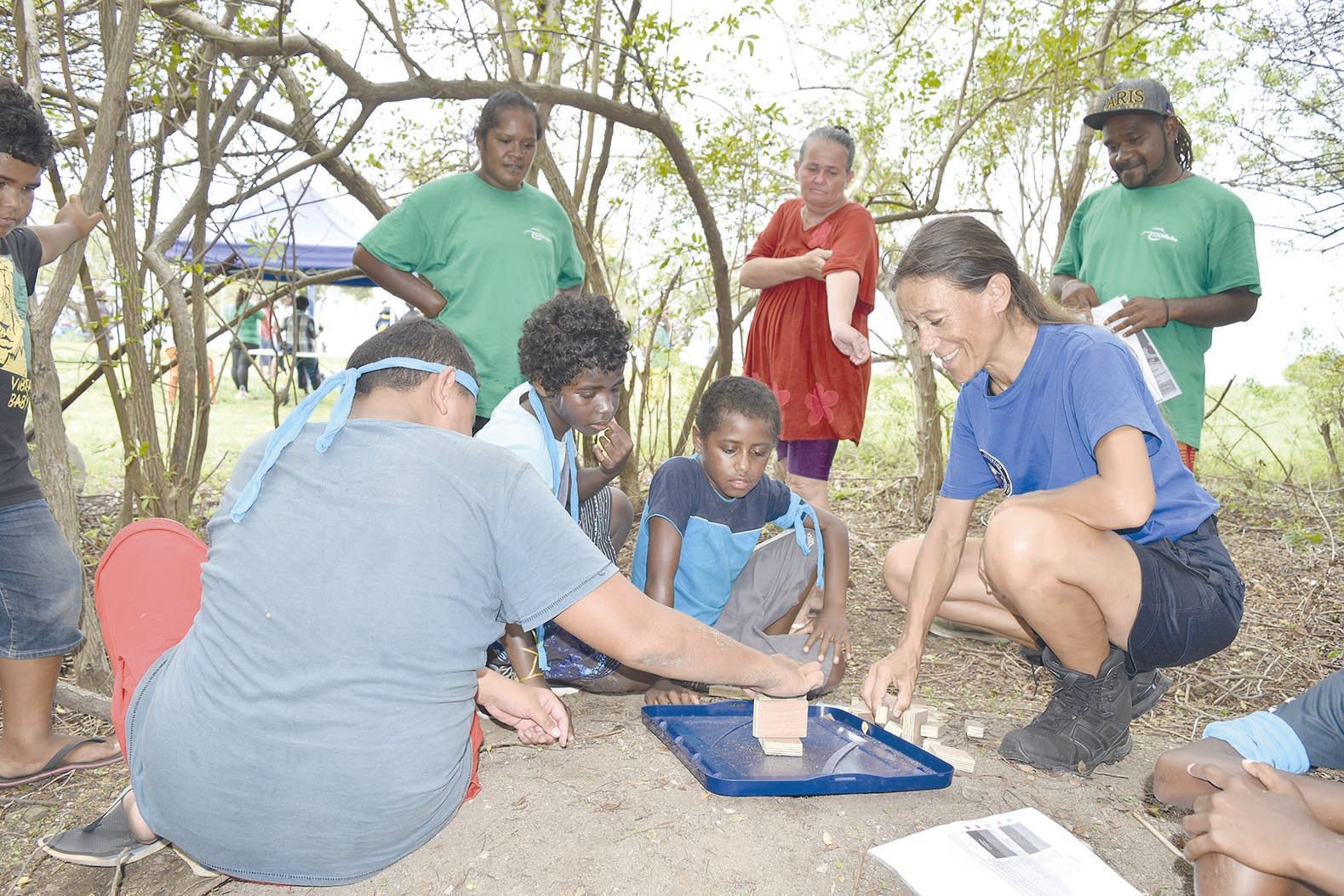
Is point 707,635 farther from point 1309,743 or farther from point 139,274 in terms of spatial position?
point 139,274

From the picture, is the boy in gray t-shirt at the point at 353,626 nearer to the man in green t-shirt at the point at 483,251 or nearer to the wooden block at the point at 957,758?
the wooden block at the point at 957,758

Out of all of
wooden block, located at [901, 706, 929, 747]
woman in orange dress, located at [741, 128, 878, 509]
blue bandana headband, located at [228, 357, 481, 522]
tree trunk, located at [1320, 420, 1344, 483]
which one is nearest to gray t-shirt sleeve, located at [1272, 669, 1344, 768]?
wooden block, located at [901, 706, 929, 747]

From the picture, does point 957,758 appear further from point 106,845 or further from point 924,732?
point 106,845

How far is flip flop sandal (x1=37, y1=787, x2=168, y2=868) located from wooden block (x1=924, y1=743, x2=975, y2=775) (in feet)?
6.17

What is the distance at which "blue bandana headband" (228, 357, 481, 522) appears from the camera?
1.70 m

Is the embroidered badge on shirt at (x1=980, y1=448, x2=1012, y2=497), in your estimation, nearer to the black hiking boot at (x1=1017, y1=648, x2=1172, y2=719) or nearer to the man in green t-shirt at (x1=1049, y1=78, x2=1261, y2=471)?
the black hiking boot at (x1=1017, y1=648, x2=1172, y2=719)

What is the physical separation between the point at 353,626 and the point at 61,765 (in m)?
1.68

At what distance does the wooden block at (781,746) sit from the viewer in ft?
8.26

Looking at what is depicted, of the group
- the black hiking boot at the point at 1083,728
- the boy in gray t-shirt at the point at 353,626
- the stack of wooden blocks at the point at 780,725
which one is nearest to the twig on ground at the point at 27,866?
the boy in gray t-shirt at the point at 353,626

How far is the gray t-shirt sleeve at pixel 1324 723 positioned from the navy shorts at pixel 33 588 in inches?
121

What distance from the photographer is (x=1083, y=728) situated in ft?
8.32

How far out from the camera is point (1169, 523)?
8.45ft

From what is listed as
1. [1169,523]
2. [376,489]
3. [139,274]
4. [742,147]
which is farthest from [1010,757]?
[742,147]

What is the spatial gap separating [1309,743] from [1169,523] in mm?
750
